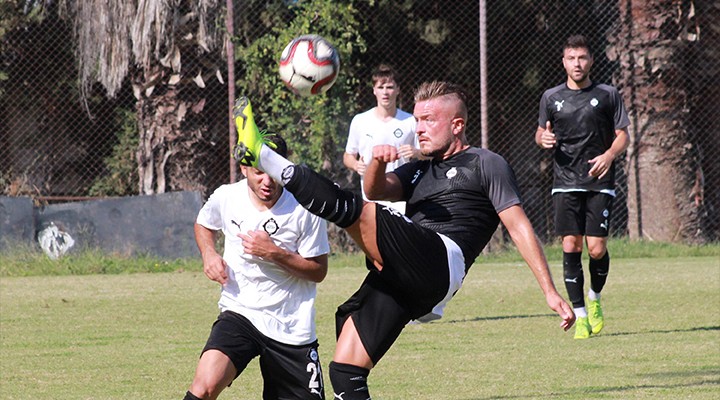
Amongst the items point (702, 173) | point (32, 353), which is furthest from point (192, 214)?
point (702, 173)

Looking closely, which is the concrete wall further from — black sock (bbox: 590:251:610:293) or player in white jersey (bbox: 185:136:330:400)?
player in white jersey (bbox: 185:136:330:400)

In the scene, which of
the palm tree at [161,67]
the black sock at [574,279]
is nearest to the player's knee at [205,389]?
the black sock at [574,279]

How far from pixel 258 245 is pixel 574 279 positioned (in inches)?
185

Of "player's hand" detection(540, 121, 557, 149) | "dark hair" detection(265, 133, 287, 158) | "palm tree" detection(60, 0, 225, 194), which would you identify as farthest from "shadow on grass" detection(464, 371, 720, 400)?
"palm tree" detection(60, 0, 225, 194)

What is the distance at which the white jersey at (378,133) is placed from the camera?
10758 mm

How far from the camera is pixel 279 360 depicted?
570cm

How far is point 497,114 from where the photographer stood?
18141 millimetres

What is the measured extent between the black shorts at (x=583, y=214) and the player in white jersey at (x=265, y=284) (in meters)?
4.34

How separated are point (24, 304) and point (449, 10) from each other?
9614 millimetres

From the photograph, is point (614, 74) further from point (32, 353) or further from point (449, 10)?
point (32, 353)

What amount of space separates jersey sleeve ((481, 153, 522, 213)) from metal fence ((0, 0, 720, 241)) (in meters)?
12.1

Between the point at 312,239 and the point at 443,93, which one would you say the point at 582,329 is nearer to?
the point at 312,239

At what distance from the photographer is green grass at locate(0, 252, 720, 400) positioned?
688cm

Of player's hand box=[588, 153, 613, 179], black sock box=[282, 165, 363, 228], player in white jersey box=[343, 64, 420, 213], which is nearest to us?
black sock box=[282, 165, 363, 228]
